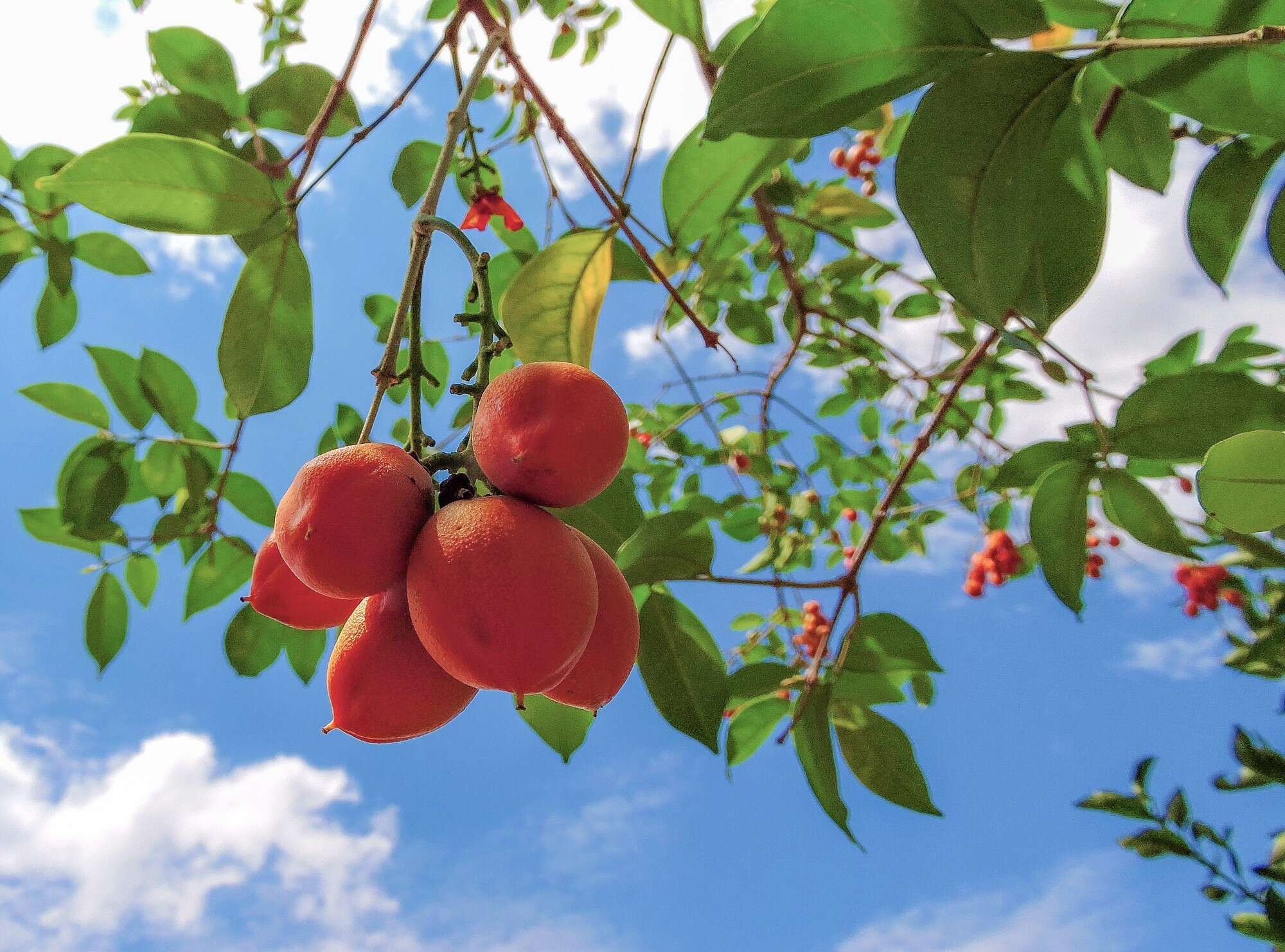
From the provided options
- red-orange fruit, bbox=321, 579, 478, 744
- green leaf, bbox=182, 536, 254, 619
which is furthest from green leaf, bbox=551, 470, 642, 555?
green leaf, bbox=182, 536, 254, 619

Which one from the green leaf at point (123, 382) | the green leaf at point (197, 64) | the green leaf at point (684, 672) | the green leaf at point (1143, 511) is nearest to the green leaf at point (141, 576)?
the green leaf at point (123, 382)

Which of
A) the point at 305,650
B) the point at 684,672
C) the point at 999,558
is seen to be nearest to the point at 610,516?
the point at 684,672

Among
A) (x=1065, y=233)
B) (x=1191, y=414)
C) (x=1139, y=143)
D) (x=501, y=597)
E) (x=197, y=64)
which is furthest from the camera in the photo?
(x=197, y=64)

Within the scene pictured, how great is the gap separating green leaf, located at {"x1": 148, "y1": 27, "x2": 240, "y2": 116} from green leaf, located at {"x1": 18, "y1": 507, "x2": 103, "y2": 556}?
2.51ft

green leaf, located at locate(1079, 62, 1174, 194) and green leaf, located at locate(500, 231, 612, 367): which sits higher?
green leaf, located at locate(500, 231, 612, 367)

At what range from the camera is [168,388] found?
1395 mm

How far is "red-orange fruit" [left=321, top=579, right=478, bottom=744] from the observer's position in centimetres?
58

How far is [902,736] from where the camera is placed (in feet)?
3.63

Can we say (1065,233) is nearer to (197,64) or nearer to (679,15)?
(679,15)

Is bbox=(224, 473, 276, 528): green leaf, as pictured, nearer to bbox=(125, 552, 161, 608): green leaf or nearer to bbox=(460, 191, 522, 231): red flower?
bbox=(125, 552, 161, 608): green leaf

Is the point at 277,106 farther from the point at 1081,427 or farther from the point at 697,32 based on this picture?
the point at 1081,427

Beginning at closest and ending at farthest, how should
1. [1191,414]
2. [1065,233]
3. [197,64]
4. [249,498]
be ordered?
[1065,233], [1191,414], [197,64], [249,498]

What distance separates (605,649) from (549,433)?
0.52ft

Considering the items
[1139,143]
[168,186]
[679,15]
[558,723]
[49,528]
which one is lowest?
[558,723]
